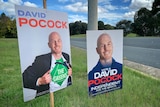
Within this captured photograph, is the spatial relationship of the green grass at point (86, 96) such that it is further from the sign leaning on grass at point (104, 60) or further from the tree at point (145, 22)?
the tree at point (145, 22)

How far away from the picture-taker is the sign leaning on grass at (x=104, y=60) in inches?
104

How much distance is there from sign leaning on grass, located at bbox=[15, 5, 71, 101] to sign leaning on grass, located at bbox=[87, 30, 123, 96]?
1.51ft

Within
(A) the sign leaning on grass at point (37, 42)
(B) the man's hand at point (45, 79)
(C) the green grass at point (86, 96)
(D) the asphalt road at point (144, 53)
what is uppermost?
(A) the sign leaning on grass at point (37, 42)

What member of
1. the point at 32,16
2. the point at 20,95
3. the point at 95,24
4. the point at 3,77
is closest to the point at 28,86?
the point at 32,16

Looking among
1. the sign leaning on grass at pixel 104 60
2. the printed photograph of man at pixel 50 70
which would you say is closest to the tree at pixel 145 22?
the sign leaning on grass at pixel 104 60

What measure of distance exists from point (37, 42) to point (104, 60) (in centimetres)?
118

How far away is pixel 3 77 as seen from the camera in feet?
12.9

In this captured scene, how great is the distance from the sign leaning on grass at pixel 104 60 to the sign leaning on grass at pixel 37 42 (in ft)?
1.51

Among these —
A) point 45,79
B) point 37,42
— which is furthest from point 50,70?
point 37,42

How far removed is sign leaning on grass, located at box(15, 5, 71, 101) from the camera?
188 centimetres

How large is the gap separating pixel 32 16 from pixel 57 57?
62 centimetres

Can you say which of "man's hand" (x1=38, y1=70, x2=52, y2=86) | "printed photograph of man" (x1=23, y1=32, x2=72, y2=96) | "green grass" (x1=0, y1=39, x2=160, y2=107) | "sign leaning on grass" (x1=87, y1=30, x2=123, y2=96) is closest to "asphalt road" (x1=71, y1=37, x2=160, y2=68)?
"green grass" (x1=0, y1=39, x2=160, y2=107)

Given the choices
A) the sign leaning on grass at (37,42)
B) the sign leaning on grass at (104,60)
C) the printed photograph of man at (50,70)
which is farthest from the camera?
the sign leaning on grass at (104,60)

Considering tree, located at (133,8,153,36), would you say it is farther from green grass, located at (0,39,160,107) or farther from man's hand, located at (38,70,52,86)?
man's hand, located at (38,70,52,86)
